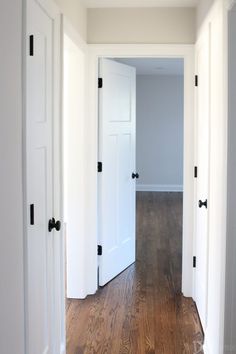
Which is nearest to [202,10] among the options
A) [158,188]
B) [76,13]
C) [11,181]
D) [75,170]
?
[76,13]

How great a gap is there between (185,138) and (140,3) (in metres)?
1.13

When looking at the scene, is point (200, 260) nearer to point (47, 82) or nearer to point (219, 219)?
point (219, 219)

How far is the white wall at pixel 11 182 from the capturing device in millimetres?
1739

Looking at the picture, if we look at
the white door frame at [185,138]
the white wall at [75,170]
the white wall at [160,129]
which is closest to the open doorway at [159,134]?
the white wall at [160,129]

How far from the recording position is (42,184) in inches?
96.0

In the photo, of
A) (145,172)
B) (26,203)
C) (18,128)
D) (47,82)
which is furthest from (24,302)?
(145,172)

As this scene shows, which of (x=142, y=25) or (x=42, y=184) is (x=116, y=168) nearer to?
(x=142, y=25)

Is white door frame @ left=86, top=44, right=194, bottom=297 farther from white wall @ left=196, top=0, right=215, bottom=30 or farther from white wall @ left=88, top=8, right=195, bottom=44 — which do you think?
white wall @ left=196, top=0, right=215, bottom=30

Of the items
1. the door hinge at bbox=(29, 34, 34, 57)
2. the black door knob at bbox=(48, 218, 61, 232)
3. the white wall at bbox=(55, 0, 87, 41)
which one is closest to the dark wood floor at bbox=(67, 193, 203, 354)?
the black door knob at bbox=(48, 218, 61, 232)

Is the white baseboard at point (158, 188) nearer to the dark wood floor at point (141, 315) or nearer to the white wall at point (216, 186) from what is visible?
the dark wood floor at point (141, 315)

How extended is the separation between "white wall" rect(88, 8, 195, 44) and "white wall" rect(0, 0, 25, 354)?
2030 millimetres

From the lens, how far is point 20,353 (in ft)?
6.66

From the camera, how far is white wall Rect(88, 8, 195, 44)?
386 cm

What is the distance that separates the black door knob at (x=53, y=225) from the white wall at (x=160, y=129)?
285 inches
